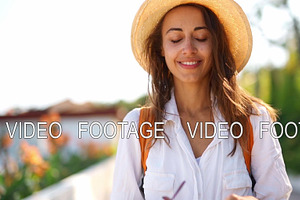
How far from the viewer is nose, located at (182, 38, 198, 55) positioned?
2778 millimetres

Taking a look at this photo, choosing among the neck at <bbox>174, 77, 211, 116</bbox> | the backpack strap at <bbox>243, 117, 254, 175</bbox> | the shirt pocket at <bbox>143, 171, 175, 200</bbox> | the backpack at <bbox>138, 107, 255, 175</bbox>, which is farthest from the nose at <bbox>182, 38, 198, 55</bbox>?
the shirt pocket at <bbox>143, 171, 175, 200</bbox>

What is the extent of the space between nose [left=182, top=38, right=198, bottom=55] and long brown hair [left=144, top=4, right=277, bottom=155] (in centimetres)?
16

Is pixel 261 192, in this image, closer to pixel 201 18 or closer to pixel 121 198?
pixel 121 198

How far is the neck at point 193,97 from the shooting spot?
9.88ft

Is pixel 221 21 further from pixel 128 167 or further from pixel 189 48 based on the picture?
pixel 128 167

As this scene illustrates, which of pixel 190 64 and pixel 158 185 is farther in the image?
pixel 190 64

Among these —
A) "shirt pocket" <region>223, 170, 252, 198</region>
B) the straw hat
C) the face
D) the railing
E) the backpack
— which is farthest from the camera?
the railing

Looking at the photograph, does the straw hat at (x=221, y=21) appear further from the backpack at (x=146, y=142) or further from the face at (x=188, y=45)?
the backpack at (x=146, y=142)

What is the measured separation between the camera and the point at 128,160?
9.10 feet

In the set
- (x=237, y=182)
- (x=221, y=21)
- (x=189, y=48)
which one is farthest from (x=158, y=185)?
(x=221, y=21)

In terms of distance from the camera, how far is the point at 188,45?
2791 millimetres

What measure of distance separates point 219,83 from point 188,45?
1.13 feet

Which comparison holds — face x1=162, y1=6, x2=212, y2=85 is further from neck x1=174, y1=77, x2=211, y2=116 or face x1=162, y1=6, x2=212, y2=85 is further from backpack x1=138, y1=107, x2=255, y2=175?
backpack x1=138, y1=107, x2=255, y2=175

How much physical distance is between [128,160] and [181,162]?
0.33 metres
